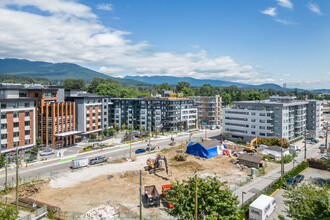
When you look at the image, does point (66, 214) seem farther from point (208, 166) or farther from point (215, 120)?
point (215, 120)

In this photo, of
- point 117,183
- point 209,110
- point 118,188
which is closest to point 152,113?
point 209,110

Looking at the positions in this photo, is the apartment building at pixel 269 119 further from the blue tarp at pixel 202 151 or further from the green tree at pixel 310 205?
the green tree at pixel 310 205

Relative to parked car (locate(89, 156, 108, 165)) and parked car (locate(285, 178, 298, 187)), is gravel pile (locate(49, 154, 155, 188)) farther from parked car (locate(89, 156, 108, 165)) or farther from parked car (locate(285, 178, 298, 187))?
parked car (locate(285, 178, 298, 187))

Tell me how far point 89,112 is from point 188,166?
1943 inches

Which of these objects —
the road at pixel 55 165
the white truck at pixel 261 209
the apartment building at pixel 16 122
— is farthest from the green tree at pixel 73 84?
the white truck at pixel 261 209

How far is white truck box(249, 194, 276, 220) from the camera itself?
30.2 metres

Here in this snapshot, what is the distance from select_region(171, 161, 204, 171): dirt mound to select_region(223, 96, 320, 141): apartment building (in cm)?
3669

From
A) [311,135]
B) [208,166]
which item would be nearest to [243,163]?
[208,166]

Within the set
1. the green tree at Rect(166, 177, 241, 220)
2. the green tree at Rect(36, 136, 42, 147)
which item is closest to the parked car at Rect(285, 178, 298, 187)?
the green tree at Rect(166, 177, 241, 220)

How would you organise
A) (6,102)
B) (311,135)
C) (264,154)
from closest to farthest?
(6,102), (264,154), (311,135)

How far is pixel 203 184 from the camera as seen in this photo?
24.0 m

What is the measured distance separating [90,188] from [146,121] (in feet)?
218

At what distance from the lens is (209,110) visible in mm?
128000

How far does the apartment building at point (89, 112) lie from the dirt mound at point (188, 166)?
44397 millimetres
